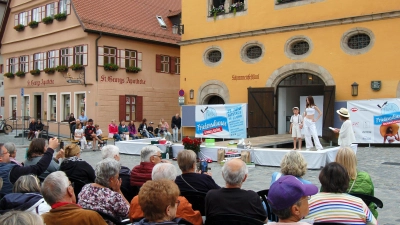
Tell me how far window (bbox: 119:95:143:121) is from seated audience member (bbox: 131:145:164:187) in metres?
20.4

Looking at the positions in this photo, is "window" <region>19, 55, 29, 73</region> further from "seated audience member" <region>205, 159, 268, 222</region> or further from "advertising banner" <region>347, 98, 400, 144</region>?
"seated audience member" <region>205, 159, 268, 222</region>

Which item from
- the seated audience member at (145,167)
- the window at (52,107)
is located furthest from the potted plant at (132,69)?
the seated audience member at (145,167)

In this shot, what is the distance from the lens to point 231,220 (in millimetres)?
3660

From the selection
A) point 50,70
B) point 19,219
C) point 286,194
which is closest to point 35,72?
point 50,70

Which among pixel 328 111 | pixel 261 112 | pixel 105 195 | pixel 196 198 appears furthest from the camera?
pixel 261 112

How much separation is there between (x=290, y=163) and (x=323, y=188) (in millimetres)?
752

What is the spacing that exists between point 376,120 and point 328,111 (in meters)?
1.96

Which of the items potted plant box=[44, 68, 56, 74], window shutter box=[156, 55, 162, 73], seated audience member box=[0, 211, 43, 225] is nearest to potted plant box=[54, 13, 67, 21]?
potted plant box=[44, 68, 56, 74]

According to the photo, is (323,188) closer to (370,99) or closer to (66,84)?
(370,99)

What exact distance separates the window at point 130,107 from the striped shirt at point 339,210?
22581mm

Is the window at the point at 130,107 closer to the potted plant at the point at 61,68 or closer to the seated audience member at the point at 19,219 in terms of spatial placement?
the potted plant at the point at 61,68

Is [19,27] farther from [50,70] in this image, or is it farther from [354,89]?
[354,89]

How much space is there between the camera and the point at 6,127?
91.7 ft

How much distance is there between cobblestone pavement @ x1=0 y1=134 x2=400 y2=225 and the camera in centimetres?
695
